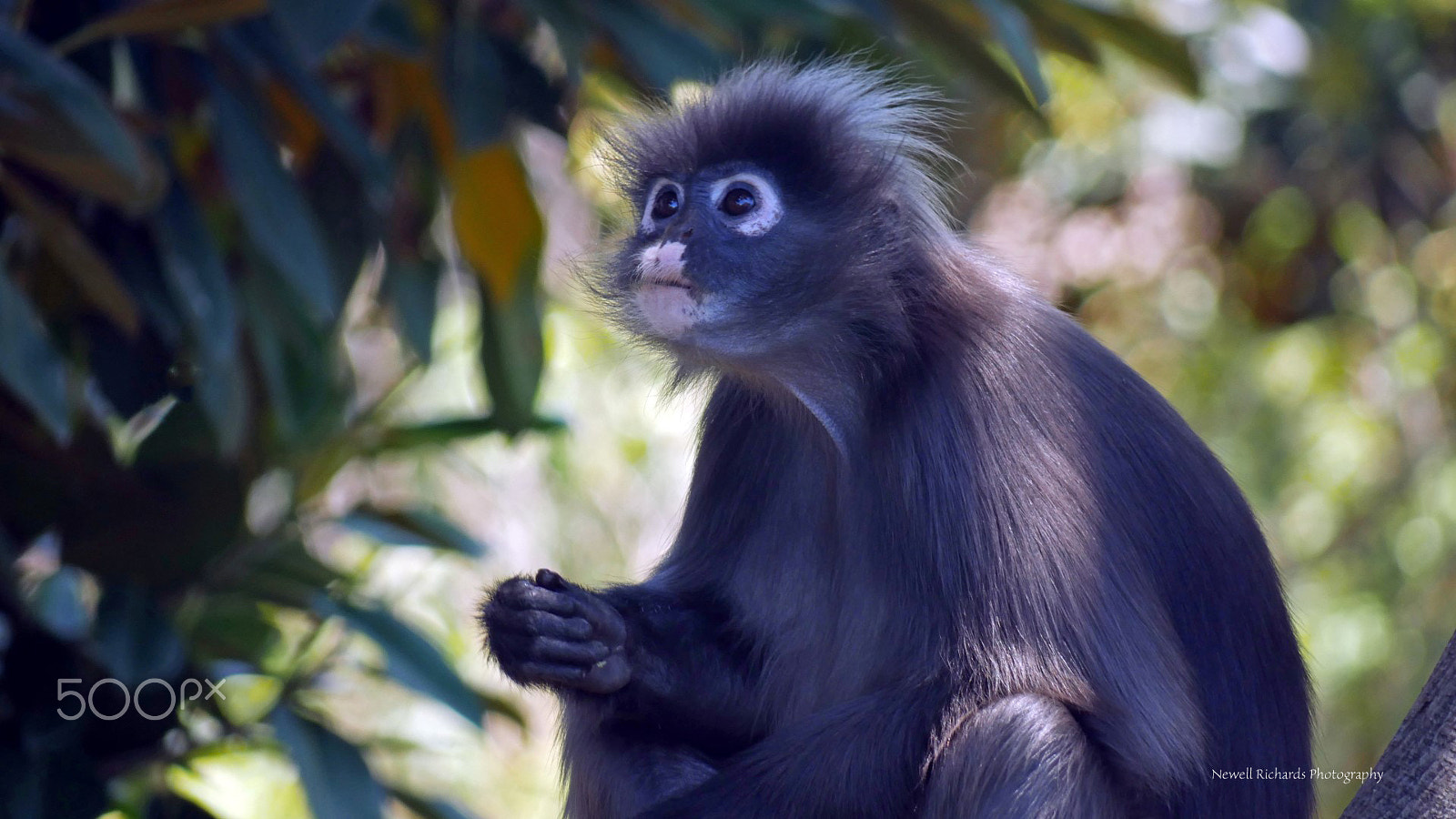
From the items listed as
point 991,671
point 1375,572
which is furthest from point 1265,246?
point 991,671

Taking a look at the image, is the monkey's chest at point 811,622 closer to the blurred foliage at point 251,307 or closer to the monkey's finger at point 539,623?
the monkey's finger at point 539,623

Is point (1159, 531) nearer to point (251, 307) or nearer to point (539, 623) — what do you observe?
point (539, 623)

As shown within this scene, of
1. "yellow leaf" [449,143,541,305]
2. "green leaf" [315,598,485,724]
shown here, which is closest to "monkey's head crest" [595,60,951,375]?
"yellow leaf" [449,143,541,305]

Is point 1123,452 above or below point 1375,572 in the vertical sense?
above

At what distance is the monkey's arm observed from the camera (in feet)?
8.41

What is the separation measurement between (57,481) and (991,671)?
237cm

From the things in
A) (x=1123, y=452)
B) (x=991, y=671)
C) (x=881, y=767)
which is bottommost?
(x=881, y=767)

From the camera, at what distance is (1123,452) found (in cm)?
260

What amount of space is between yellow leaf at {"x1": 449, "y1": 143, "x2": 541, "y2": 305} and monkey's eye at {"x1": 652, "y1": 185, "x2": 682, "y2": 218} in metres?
0.97

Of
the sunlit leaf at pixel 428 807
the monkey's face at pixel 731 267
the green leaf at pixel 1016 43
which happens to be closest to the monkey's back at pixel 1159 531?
the monkey's face at pixel 731 267

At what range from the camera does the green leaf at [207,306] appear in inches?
129

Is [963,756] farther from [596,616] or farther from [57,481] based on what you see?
[57,481]

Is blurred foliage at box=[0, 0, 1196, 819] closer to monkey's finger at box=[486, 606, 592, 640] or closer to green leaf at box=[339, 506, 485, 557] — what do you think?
green leaf at box=[339, 506, 485, 557]

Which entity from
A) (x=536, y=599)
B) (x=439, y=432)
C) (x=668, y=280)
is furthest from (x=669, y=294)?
(x=439, y=432)
